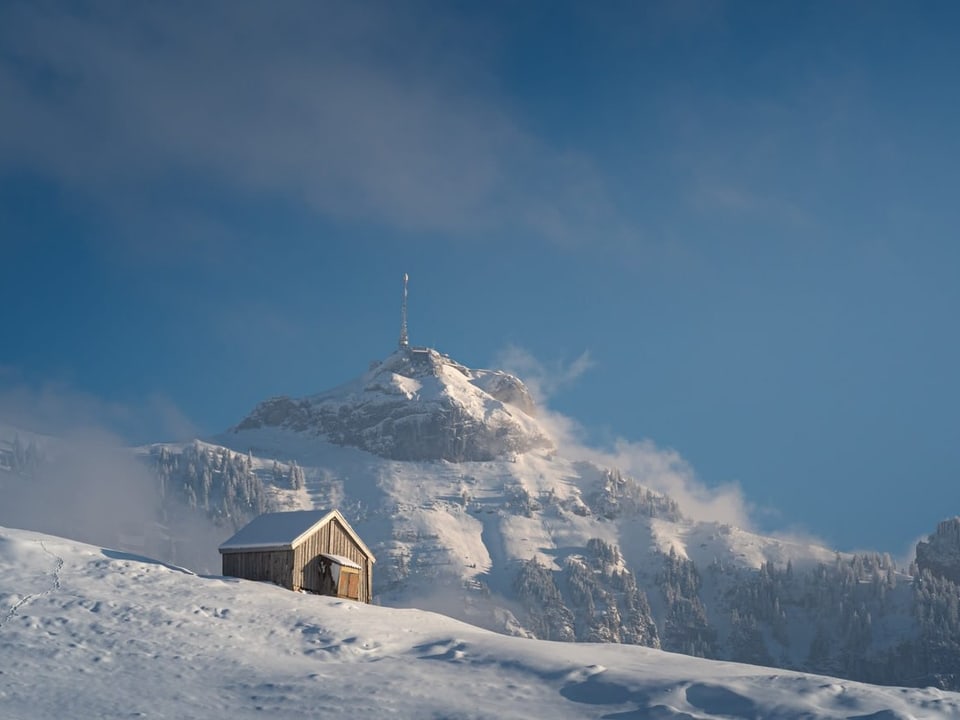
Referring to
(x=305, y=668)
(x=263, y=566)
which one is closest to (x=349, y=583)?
(x=263, y=566)

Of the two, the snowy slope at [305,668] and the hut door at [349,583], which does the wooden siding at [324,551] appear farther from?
the snowy slope at [305,668]

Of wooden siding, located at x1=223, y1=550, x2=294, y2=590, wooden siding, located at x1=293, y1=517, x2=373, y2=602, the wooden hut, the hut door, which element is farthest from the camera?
the hut door

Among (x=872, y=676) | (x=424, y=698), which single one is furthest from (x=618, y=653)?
(x=872, y=676)

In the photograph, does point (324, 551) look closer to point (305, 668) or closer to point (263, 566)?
point (263, 566)

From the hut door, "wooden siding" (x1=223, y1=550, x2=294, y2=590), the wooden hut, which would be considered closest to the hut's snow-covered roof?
the wooden hut

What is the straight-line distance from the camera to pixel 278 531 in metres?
48.4

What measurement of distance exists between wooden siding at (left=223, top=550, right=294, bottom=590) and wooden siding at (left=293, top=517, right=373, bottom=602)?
34cm

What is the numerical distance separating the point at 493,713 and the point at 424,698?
216 cm

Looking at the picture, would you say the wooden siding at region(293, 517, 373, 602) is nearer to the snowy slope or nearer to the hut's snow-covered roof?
the hut's snow-covered roof

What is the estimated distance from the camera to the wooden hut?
4625 centimetres

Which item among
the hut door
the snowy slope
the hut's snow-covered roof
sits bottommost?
the snowy slope

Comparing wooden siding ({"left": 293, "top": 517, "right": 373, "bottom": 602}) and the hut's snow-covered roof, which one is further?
Answer: wooden siding ({"left": 293, "top": 517, "right": 373, "bottom": 602})

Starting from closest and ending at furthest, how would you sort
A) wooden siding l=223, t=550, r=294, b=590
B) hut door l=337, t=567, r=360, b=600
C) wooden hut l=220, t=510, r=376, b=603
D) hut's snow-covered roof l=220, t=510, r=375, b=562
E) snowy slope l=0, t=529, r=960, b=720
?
1. snowy slope l=0, t=529, r=960, b=720
2. wooden siding l=223, t=550, r=294, b=590
3. wooden hut l=220, t=510, r=376, b=603
4. hut's snow-covered roof l=220, t=510, r=375, b=562
5. hut door l=337, t=567, r=360, b=600

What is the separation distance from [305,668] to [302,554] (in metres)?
17.8
